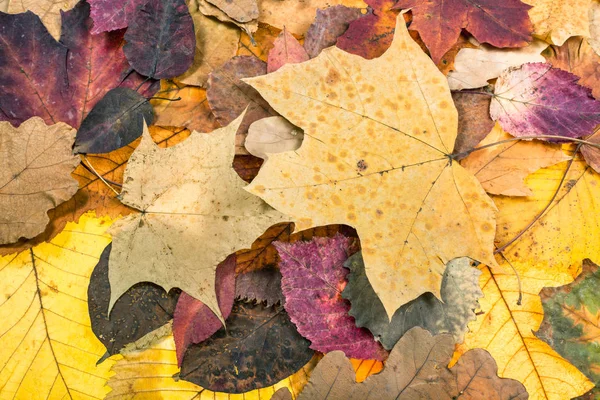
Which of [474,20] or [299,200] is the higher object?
[474,20]

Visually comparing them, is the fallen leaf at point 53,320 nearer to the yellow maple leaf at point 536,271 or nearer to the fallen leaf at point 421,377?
the fallen leaf at point 421,377

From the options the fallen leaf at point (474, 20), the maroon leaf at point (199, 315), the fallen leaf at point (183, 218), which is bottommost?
the maroon leaf at point (199, 315)

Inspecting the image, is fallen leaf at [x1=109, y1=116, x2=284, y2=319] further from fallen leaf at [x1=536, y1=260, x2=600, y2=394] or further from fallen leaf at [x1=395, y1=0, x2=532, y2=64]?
fallen leaf at [x1=536, y1=260, x2=600, y2=394]

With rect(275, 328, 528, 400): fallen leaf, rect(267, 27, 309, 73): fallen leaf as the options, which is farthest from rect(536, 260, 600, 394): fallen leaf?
rect(267, 27, 309, 73): fallen leaf

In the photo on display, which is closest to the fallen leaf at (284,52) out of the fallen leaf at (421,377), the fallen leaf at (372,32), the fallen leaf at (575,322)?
the fallen leaf at (372,32)

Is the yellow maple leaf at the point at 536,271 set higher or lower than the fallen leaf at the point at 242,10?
lower

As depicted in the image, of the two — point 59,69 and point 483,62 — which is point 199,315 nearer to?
point 59,69

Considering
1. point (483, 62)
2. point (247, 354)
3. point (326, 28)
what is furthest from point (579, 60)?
point (247, 354)
